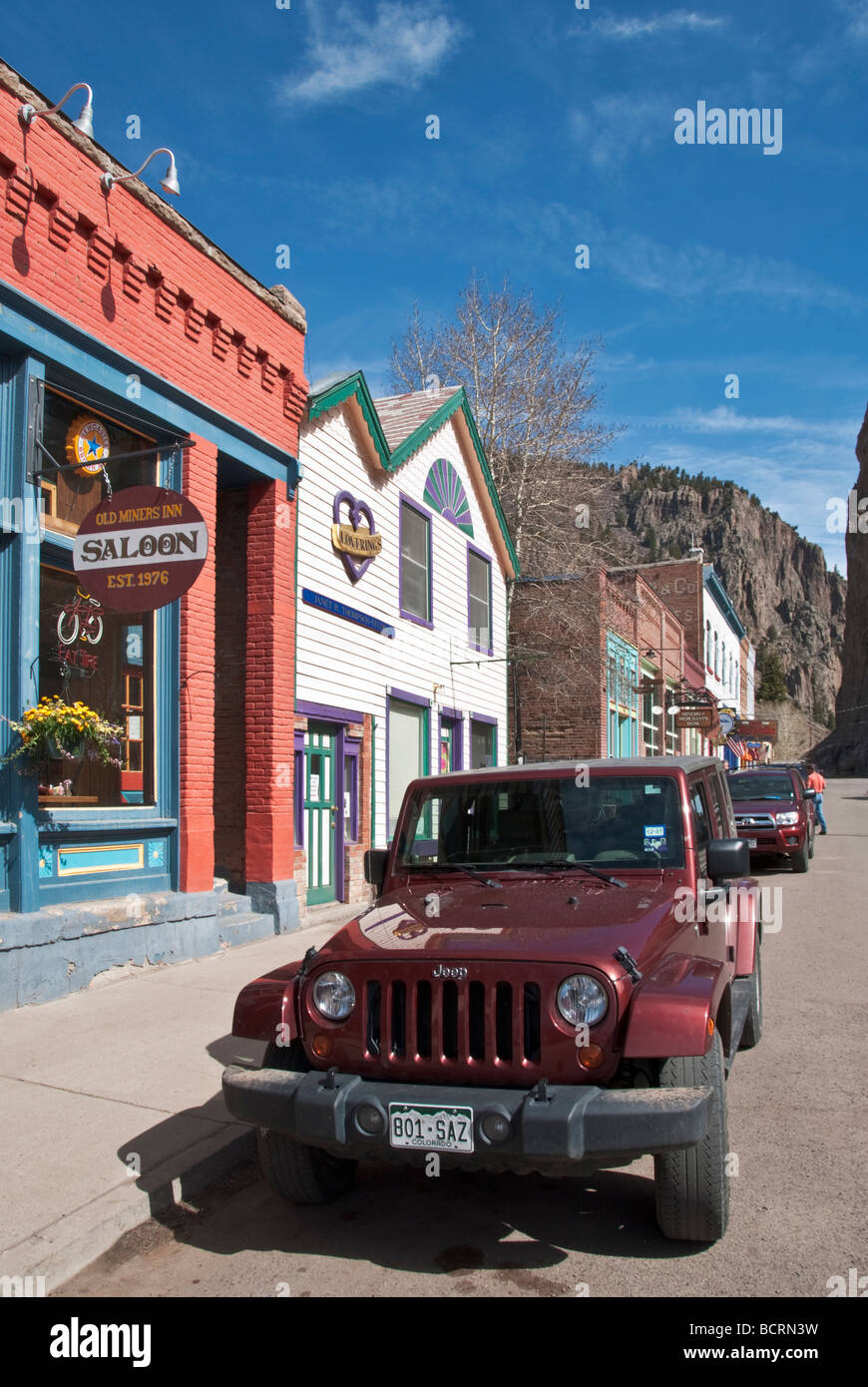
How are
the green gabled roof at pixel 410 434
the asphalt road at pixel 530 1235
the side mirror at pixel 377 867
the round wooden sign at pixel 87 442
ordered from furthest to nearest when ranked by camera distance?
the green gabled roof at pixel 410 434 → the round wooden sign at pixel 87 442 → the side mirror at pixel 377 867 → the asphalt road at pixel 530 1235

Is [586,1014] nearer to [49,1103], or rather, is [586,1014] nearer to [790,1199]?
[790,1199]

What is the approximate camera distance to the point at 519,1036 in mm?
3557

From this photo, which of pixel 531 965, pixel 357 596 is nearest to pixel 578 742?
pixel 357 596

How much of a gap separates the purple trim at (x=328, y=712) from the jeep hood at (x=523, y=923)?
21.0 feet

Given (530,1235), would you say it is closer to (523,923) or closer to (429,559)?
(523,923)

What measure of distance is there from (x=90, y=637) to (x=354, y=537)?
15.5 feet

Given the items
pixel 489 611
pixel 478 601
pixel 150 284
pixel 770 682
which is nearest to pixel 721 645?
pixel 489 611

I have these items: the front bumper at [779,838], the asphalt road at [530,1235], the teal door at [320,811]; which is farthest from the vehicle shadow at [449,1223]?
the front bumper at [779,838]

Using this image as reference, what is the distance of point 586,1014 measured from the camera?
3555mm

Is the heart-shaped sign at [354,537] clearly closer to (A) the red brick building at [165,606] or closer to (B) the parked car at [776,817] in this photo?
(A) the red brick building at [165,606]

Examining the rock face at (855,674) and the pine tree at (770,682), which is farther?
the pine tree at (770,682)

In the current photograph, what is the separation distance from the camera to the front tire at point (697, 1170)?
350cm

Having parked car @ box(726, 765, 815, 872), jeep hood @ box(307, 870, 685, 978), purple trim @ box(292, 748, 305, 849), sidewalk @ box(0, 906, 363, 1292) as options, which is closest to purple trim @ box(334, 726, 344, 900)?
purple trim @ box(292, 748, 305, 849)
